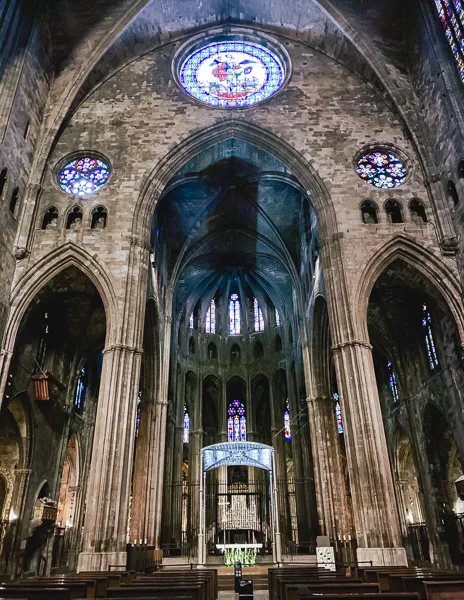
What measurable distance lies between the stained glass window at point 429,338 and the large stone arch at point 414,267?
385cm

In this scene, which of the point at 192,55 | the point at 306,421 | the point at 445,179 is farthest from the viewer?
the point at 306,421

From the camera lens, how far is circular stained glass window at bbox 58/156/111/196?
60.7 feet

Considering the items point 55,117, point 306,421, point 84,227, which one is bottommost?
point 306,421

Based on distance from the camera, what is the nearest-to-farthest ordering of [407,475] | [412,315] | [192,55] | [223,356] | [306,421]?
[412,315] < [192,55] < [407,475] < [306,421] < [223,356]

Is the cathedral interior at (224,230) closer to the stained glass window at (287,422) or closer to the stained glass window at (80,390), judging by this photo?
the stained glass window at (80,390)

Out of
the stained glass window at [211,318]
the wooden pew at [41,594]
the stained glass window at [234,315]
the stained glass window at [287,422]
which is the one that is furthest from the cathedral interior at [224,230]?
the stained glass window at [234,315]

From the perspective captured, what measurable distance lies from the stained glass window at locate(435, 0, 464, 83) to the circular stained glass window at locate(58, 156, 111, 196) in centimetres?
1382

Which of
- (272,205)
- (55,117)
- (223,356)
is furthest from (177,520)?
(55,117)

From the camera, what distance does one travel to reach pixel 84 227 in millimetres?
17328

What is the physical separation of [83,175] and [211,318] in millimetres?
16936

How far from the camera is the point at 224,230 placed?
90.3 feet

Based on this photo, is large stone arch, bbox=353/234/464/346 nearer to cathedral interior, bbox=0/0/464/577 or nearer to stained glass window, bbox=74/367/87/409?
cathedral interior, bbox=0/0/464/577

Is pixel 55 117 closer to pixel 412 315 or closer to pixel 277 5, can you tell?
pixel 277 5

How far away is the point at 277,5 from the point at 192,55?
463cm
